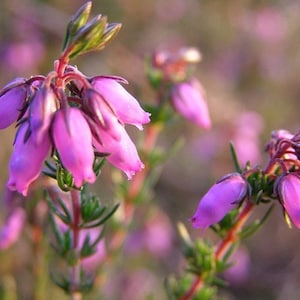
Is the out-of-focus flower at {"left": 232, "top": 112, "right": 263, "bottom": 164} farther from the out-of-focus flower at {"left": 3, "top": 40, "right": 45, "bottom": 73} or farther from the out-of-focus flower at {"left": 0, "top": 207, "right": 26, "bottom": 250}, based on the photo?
the out-of-focus flower at {"left": 0, "top": 207, "right": 26, "bottom": 250}

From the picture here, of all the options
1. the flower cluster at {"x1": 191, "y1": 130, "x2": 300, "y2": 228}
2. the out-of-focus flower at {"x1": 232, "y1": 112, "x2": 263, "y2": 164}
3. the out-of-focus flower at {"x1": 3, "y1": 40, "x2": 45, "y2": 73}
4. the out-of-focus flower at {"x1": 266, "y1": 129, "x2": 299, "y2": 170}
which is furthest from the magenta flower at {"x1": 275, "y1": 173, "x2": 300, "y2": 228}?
the out-of-focus flower at {"x1": 3, "y1": 40, "x2": 45, "y2": 73}

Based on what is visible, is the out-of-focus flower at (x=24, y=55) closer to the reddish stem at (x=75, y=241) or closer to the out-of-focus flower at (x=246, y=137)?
the out-of-focus flower at (x=246, y=137)

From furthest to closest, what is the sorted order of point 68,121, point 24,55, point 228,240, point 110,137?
point 24,55, point 228,240, point 110,137, point 68,121

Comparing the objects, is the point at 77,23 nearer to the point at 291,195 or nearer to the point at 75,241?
the point at 291,195

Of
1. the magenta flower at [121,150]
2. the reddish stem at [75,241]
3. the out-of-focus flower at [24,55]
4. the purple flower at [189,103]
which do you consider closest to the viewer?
the magenta flower at [121,150]

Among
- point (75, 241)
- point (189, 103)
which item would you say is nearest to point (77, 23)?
point (75, 241)

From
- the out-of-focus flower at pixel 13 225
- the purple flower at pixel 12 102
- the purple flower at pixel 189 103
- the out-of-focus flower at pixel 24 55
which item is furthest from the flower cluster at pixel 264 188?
the out-of-focus flower at pixel 24 55

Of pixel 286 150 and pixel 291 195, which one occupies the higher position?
pixel 286 150
